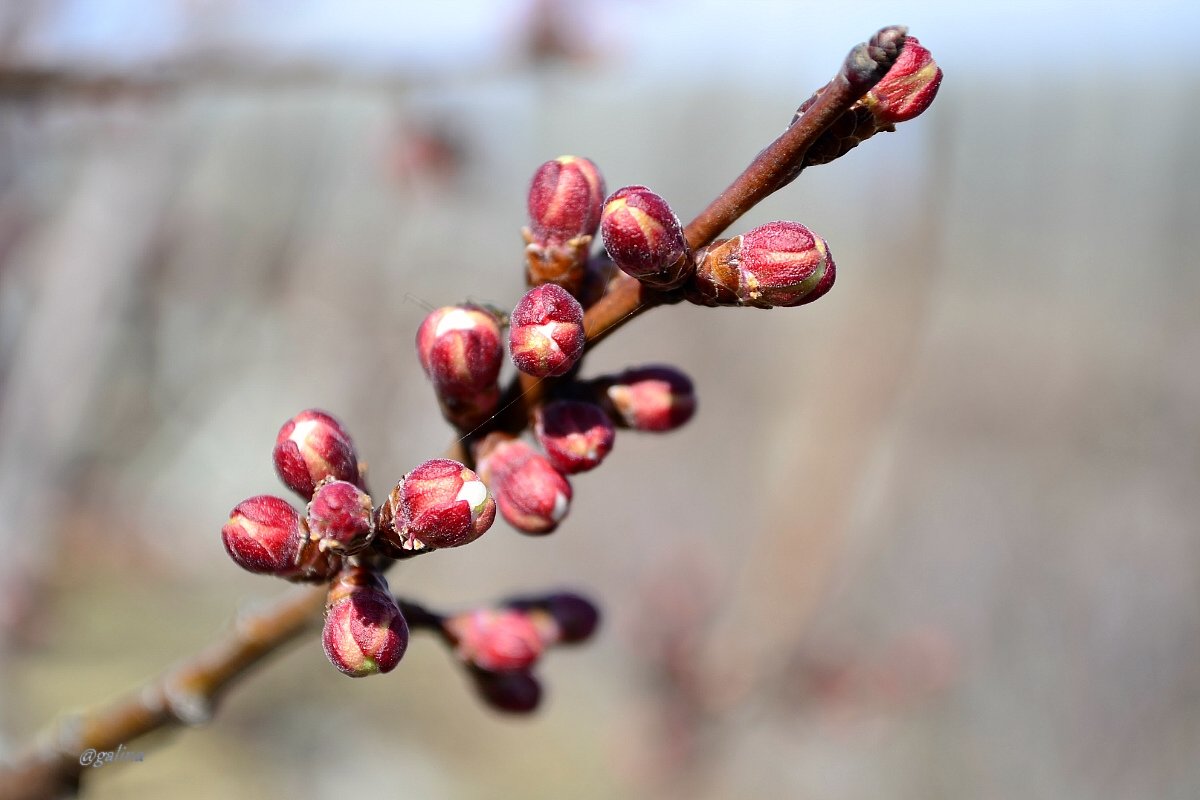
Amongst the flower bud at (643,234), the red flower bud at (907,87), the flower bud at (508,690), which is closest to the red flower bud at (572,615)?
the flower bud at (508,690)

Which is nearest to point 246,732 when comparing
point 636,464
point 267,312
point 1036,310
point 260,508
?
point 267,312

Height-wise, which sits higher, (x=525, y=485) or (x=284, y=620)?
(x=525, y=485)

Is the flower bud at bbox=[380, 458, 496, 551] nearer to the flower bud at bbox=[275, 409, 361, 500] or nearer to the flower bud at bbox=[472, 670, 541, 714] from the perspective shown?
the flower bud at bbox=[275, 409, 361, 500]

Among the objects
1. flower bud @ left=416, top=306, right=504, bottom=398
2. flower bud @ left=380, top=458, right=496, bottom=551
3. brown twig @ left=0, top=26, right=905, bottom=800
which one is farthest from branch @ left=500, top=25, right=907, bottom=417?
flower bud @ left=380, top=458, right=496, bottom=551

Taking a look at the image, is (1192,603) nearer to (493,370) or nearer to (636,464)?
(493,370)

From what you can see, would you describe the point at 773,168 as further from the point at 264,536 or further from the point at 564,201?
the point at 264,536

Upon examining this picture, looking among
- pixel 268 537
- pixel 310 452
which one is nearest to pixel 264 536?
pixel 268 537
